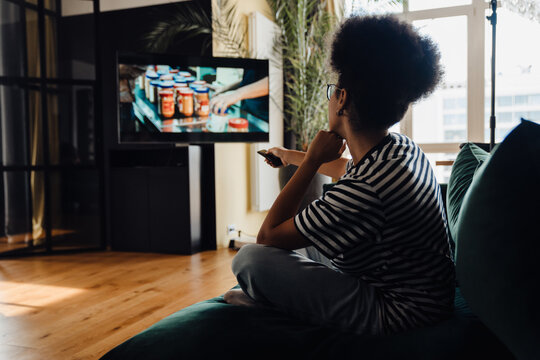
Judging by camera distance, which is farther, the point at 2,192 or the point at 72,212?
the point at 72,212

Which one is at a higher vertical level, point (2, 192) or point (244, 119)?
point (244, 119)

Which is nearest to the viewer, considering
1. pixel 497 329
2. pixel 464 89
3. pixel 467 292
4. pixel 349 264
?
pixel 497 329

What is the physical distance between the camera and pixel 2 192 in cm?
374

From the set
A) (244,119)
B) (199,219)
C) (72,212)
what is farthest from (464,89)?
(72,212)

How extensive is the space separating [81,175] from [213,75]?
1.45 metres

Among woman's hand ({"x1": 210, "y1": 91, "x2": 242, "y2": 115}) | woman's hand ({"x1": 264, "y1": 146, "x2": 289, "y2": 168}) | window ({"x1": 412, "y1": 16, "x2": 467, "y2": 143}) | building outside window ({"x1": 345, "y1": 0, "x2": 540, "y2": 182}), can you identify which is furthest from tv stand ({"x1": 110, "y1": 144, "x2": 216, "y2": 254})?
window ({"x1": 412, "y1": 16, "x2": 467, "y2": 143})

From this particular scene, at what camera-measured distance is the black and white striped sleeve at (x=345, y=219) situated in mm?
917

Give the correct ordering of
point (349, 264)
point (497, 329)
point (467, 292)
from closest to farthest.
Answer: point (497, 329), point (467, 292), point (349, 264)

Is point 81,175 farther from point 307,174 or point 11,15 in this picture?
point 307,174

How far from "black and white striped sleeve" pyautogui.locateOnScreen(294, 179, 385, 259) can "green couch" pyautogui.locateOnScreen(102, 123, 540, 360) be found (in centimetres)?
16

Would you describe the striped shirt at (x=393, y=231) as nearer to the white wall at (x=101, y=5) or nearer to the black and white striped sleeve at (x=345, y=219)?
the black and white striped sleeve at (x=345, y=219)

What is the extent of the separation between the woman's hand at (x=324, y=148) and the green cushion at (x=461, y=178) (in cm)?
37

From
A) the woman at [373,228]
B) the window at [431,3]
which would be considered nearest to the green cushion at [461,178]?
the woman at [373,228]

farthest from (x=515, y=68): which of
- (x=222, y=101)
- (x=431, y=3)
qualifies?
(x=222, y=101)
